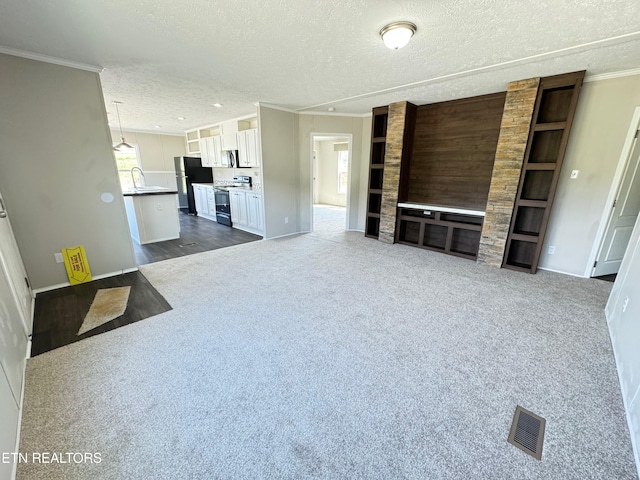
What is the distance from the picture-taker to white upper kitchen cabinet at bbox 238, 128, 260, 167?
210 inches

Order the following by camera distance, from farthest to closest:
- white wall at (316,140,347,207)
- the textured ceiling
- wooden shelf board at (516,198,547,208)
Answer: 1. white wall at (316,140,347,207)
2. wooden shelf board at (516,198,547,208)
3. the textured ceiling

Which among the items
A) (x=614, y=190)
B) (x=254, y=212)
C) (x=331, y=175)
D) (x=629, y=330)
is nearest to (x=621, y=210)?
(x=614, y=190)

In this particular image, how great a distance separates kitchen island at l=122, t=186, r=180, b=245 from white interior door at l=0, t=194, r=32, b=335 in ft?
6.50

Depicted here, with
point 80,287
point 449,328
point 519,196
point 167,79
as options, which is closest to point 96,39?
point 167,79

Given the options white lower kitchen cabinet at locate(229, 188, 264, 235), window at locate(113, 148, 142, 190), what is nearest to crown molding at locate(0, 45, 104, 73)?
white lower kitchen cabinet at locate(229, 188, 264, 235)

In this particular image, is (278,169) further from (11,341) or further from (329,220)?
(11,341)

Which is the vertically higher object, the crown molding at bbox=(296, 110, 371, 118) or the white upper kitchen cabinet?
the crown molding at bbox=(296, 110, 371, 118)

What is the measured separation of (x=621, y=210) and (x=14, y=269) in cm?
674

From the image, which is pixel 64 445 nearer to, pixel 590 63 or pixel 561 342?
pixel 561 342

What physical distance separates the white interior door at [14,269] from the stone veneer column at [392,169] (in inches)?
189

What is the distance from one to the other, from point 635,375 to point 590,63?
10.2 ft

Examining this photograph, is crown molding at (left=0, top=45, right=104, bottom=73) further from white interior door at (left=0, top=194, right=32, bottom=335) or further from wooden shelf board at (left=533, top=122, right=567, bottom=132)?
wooden shelf board at (left=533, top=122, right=567, bottom=132)

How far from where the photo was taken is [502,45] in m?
2.36

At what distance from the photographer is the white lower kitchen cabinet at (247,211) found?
543 cm
